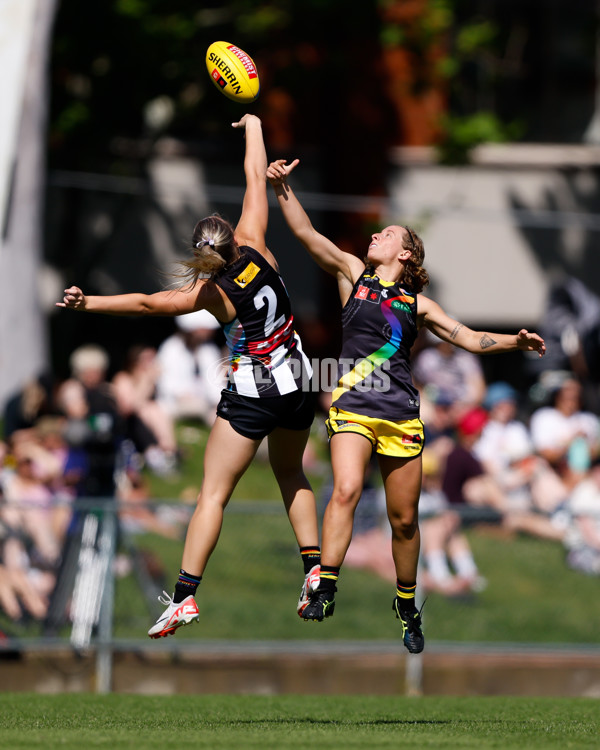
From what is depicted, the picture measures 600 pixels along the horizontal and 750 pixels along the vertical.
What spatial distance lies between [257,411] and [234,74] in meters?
1.90

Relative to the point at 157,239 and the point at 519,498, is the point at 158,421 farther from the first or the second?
the point at 157,239

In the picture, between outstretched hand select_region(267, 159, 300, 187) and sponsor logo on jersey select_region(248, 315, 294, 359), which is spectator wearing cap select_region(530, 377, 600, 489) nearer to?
sponsor logo on jersey select_region(248, 315, 294, 359)

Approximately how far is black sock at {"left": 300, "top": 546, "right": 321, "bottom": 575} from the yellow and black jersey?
861mm

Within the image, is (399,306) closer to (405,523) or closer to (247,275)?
(247,275)

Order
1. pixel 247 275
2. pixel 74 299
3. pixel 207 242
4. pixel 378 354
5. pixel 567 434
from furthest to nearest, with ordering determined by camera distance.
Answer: pixel 567 434 → pixel 378 354 → pixel 247 275 → pixel 207 242 → pixel 74 299

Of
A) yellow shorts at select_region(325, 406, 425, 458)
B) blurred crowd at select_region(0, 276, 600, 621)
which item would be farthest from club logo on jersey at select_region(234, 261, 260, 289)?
blurred crowd at select_region(0, 276, 600, 621)

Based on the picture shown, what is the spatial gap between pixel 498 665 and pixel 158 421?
4.39 meters

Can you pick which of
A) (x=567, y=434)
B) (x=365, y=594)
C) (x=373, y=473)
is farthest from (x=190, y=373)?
(x=365, y=594)

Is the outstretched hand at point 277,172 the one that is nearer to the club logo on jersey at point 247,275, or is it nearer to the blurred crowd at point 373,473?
the club logo on jersey at point 247,275

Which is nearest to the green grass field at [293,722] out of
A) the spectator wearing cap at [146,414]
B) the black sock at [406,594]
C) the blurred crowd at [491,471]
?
the black sock at [406,594]

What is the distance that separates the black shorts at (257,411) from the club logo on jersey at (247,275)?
2.01 ft

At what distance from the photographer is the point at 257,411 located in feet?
22.9

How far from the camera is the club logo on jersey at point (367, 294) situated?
279 inches

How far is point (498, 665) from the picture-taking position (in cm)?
1071
